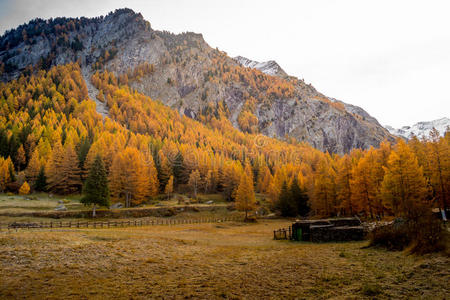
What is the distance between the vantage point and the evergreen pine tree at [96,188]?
161ft

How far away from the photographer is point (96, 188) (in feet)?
163

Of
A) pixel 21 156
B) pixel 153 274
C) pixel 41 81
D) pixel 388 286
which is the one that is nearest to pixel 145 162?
pixel 21 156

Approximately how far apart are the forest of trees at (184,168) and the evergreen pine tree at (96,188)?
6.40 feet

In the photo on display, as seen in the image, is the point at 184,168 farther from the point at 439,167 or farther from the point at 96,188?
the point at 439,167

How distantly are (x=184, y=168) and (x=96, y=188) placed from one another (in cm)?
4536

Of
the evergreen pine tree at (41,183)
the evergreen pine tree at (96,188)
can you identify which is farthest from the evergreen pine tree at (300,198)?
the evergreen pine tree at (41,183)

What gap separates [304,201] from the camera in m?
67.4

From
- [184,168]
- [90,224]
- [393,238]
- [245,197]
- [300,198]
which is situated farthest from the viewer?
[184,168]

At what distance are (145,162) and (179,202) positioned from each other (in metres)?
17.8

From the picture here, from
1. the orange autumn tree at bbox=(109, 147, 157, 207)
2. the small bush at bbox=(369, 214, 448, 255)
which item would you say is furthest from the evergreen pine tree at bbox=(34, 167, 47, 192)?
the small bush at bbox=(369, 214, 448, 255)

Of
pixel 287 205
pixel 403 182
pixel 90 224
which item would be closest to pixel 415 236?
pixel 403 182

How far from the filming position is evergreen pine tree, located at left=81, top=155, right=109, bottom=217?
161 ft

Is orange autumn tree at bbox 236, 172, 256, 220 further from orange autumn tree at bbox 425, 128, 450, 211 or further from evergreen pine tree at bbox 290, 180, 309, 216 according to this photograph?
orange autumn tree at bbox 425, 128, 450, 211

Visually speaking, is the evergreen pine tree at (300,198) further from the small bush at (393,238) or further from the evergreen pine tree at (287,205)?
the small bush at (393,238)
